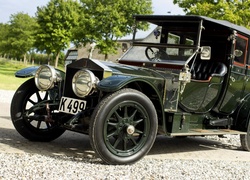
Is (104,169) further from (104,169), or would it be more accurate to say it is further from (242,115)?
(242,115)

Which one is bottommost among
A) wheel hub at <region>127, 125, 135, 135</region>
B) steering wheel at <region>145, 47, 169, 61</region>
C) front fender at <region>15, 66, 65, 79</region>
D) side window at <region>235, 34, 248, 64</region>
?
wheel hub at <region>127, 125, 135, 135</region>

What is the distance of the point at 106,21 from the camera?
1316 inches

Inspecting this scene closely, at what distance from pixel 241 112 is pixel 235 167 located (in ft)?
6.48

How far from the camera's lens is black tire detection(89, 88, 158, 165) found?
190 inches

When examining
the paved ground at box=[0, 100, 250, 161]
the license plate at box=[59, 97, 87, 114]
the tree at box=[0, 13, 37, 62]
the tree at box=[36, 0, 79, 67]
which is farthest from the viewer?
the tree at box=[0, 13, 37, 62]

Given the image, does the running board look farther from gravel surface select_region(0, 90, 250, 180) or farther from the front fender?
the front fender

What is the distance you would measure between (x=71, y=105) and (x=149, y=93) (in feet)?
3.72

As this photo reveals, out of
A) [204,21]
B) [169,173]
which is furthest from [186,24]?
[169,173]

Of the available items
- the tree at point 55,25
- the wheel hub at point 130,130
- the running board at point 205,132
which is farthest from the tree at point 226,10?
the tree at point 55,25

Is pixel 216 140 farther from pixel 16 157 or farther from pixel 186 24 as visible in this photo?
pixel 16 157

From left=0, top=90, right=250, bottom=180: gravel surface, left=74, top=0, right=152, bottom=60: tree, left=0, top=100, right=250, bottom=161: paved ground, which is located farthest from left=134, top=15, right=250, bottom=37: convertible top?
left=74, top=0, right=152, bottom=60: tree

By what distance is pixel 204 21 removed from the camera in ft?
21.7

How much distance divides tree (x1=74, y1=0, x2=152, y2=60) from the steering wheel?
25.8 m

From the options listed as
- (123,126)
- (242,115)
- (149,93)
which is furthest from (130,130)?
(242,115)
